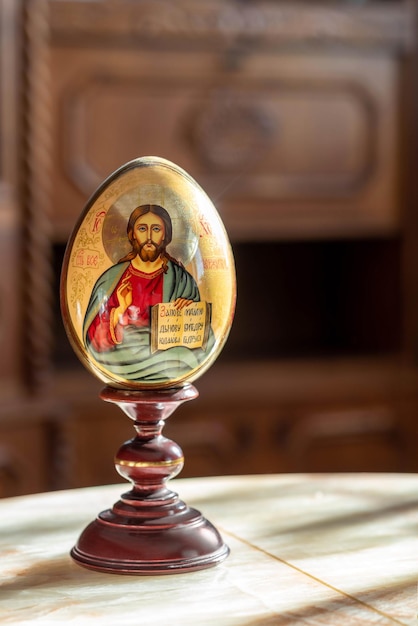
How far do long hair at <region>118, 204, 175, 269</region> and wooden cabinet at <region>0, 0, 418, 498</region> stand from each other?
1.93 m

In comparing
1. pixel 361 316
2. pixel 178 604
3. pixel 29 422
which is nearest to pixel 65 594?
pixel 178 604

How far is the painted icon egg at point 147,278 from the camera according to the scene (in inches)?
39.8

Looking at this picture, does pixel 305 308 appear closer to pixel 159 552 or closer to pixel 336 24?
pixel 336 24

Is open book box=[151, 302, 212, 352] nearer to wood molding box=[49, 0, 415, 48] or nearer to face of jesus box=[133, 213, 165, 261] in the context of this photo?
face of jesus box=[133, 213, 165, 261]

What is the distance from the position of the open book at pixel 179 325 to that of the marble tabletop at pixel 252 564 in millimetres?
211

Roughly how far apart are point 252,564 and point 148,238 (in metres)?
0.32

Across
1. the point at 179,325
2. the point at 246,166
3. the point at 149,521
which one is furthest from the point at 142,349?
the point at 246,166

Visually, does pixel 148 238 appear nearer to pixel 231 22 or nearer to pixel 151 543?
pixel 151 543

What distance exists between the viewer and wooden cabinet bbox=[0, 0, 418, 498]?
2930 mm

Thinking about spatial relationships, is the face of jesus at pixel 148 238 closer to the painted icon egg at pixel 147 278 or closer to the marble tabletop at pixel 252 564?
the painted icon egg at pixel 147 278

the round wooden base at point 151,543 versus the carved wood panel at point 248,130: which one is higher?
the carved wood panel at point 248,130

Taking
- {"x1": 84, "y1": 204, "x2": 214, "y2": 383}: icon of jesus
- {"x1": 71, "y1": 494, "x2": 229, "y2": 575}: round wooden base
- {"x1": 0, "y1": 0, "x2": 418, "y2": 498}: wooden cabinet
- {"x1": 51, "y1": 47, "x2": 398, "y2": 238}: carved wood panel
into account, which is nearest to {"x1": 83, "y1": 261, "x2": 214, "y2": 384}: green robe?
{"x1": 84, "y1": 204, "x2": 214, "y2": 383}: icon of jesus

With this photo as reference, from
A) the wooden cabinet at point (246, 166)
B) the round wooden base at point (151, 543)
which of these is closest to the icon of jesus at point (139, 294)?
the round wooden base at point (151, 543)

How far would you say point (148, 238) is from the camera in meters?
1.01
